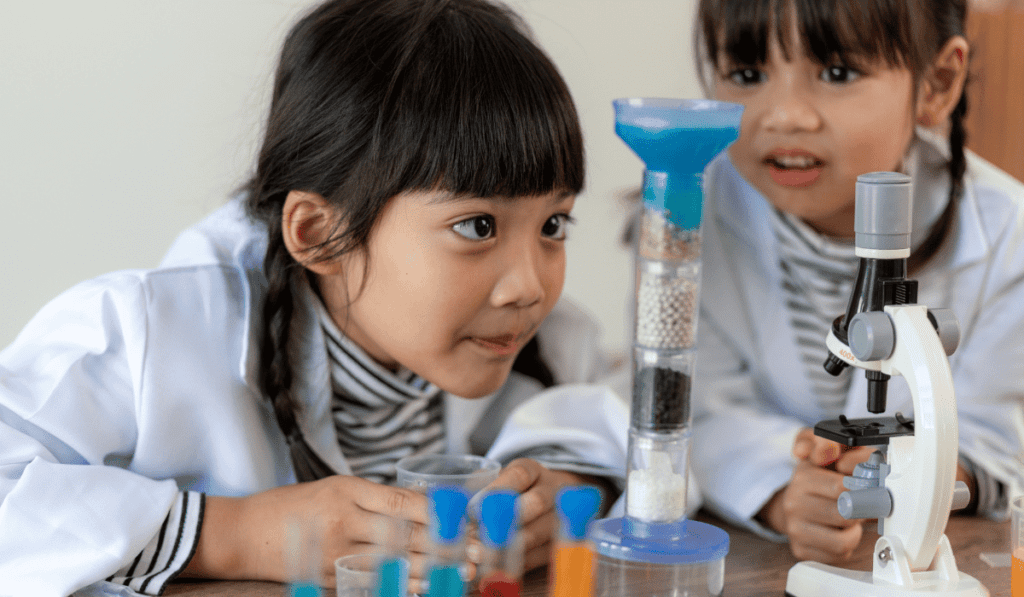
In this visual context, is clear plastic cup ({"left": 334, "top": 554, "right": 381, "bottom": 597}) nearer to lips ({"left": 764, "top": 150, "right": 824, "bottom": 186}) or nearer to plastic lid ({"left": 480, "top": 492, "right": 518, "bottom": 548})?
plastic lid ({"left": 480, "top": 492, "right": 518, "bottom": 548})

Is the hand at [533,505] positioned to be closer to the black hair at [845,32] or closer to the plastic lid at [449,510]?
the plastic lid at [449,510]

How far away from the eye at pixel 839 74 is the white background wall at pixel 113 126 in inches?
13.6

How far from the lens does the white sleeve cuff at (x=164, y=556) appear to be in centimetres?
62

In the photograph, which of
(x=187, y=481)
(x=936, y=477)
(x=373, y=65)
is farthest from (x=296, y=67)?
(x=936, y=477)

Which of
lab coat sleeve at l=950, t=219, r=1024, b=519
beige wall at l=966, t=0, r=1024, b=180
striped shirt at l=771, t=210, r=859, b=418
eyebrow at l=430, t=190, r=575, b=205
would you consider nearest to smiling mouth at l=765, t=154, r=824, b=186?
striped shirt at l=771, t=210, r=859, b=418

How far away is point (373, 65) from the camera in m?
0.73

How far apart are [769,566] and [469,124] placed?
0.38m

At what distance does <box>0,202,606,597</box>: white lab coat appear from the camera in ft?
1.97

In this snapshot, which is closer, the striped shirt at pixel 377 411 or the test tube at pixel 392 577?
the test tube at pixel 392 577

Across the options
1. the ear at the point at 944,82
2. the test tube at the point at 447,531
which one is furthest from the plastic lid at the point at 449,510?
the ear at the point at 944,82

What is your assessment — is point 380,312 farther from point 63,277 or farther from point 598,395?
point 63,277

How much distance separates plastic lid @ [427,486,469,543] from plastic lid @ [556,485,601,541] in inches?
2.2

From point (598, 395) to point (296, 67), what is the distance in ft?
1.22

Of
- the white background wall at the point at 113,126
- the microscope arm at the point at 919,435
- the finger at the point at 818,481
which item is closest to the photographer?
→ the microscope arm at the point at 919,435
